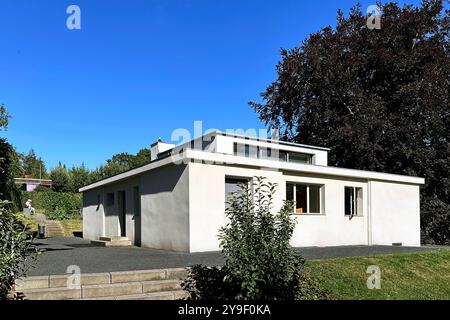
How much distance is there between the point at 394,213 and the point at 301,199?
5468 millimetres

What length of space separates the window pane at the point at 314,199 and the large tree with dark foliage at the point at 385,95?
977 cm

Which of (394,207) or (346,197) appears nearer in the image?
(346,197)

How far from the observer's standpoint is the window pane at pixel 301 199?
663 inches

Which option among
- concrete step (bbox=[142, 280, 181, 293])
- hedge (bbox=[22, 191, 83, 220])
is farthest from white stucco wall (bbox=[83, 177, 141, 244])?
hedge (bbox=[22, 191, 83, 220])

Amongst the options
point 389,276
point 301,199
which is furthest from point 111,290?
point 301,199

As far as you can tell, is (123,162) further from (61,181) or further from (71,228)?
(71,228)

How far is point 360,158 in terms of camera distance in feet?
88.3

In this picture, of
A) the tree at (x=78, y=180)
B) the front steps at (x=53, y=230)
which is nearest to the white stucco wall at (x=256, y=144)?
the front steps at (x=53, y=230)

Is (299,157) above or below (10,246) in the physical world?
above

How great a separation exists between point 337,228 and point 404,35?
1660 cm

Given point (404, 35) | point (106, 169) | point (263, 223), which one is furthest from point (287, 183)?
point (106, 169)

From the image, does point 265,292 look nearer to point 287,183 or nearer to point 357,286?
point 357,286

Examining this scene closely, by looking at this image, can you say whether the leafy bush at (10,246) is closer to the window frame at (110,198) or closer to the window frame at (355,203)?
the window frame at (355,203)

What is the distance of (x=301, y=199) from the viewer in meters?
16.9
